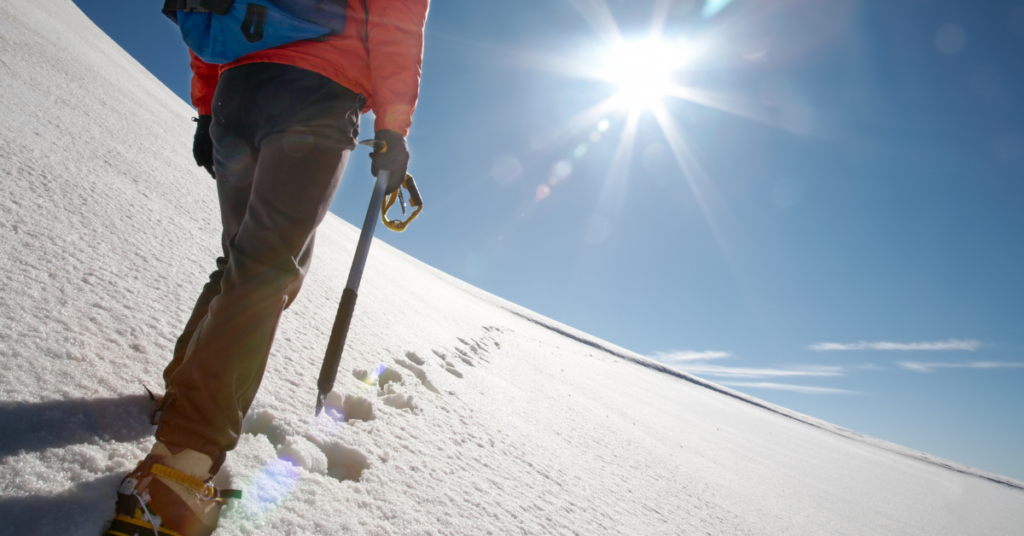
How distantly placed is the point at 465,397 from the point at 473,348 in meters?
1.34

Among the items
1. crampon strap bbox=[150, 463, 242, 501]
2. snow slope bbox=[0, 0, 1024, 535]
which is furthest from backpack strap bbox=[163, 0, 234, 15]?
crampon strap bbox=[150, 463, 242, 501]

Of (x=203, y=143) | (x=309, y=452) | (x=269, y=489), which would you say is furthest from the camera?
(x=203, y=143)

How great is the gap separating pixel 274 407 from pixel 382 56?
888 mm

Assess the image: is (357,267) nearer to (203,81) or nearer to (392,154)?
(392,154)

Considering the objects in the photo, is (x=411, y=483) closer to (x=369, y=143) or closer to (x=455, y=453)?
(x=455, y=453)

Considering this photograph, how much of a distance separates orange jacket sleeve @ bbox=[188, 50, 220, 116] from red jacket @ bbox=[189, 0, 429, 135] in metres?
0.25

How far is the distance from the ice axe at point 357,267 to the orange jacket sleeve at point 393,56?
9 cm

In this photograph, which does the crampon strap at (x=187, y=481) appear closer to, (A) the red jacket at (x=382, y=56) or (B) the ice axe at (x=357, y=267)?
(B) the ice axe at (x=357, y=267)

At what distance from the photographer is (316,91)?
868 mm

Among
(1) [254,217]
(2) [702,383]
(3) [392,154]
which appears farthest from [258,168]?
(2) [702,383]

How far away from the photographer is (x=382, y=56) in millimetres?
950

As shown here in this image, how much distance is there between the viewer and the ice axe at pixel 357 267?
0.97m

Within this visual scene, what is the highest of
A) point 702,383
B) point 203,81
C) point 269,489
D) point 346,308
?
point 702,383

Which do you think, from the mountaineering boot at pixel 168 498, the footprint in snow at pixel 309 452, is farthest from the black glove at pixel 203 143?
the mountaineering boot at pixel 168 498
